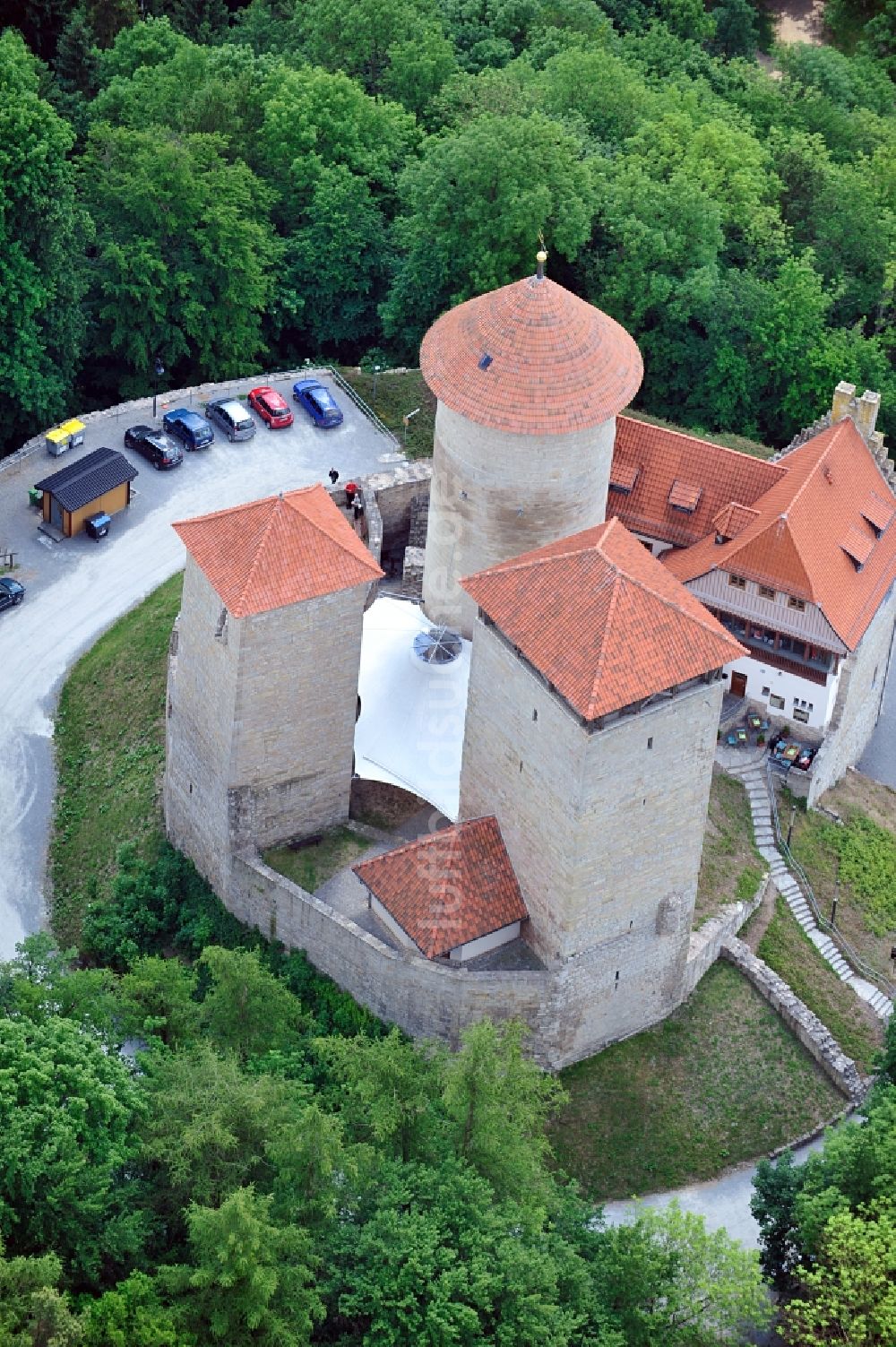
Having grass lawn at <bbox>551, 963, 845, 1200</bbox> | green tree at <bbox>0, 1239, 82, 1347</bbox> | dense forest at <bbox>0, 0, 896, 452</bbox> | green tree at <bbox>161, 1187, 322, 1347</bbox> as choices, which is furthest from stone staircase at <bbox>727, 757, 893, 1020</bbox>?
green tree at <bbox>0, 1239, 82, 1347</bbox>

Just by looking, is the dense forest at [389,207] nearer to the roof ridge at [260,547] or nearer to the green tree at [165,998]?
the roof ridge at [260,547]

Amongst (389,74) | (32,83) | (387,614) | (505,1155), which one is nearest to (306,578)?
(387,614)

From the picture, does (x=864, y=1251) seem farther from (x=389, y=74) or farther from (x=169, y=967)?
(x=389, y=74)

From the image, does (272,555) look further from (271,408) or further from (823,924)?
(271,408)

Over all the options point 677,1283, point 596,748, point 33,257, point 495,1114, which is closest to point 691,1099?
point 677,1283

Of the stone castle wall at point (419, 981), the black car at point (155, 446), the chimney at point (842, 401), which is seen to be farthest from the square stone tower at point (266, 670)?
the chimney at point (842, 401)

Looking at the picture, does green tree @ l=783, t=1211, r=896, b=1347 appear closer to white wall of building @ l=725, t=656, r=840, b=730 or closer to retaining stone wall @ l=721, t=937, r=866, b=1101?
retaining stone wall @ l=721, t=937, r=866, b=1101
